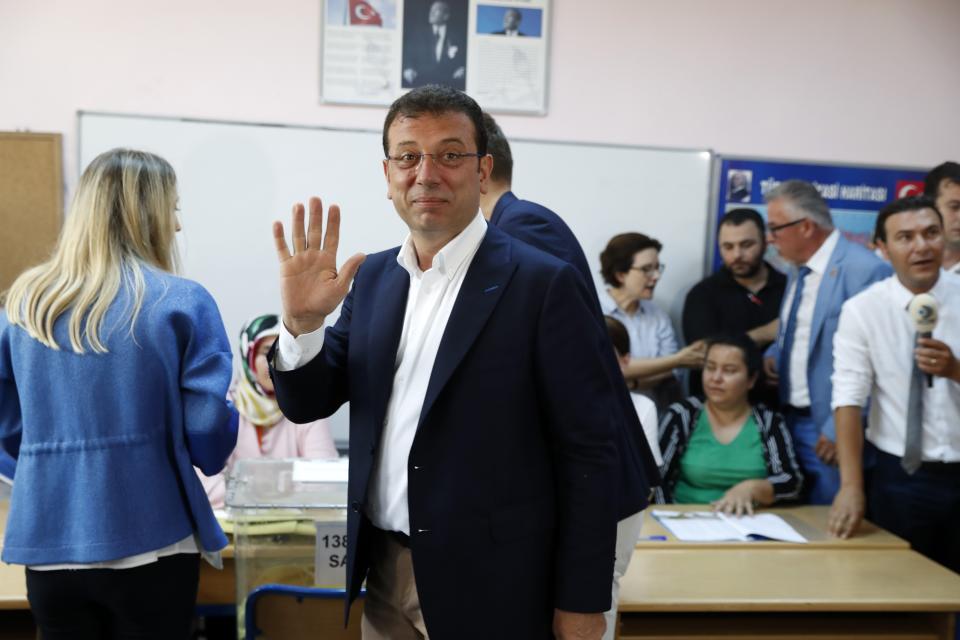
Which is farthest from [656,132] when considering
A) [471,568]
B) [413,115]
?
[471,568]

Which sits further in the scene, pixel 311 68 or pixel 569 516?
pixel 311 68

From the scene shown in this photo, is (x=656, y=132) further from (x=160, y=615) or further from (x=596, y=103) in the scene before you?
(x=160, y=615)

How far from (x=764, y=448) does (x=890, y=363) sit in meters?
0.51

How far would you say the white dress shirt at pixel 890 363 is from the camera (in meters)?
2.47

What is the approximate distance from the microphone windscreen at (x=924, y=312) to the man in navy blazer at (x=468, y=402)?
148 cm

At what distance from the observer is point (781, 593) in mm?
2006

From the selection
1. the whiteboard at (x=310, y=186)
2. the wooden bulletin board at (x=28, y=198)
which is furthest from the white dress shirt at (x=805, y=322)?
the wooden bulletin board at (x=28, y=198)

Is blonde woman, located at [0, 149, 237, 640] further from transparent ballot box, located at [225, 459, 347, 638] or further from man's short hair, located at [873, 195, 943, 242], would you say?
man's short hair, located at [873, 195, 943, 242]

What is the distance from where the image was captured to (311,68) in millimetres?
3373

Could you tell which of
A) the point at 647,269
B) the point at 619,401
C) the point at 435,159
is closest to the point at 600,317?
the point at 619,401

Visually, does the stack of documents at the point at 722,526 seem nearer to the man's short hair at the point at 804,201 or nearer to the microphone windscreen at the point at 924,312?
the microphone windscreen at the point at 924,312

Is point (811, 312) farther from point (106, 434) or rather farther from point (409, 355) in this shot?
point (106, 434)

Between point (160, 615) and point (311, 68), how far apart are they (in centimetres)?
243

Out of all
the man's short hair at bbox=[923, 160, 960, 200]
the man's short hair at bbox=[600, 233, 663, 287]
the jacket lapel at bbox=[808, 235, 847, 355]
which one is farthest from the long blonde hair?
the man's short hair at bbox=[923, 160, 960, 200]
